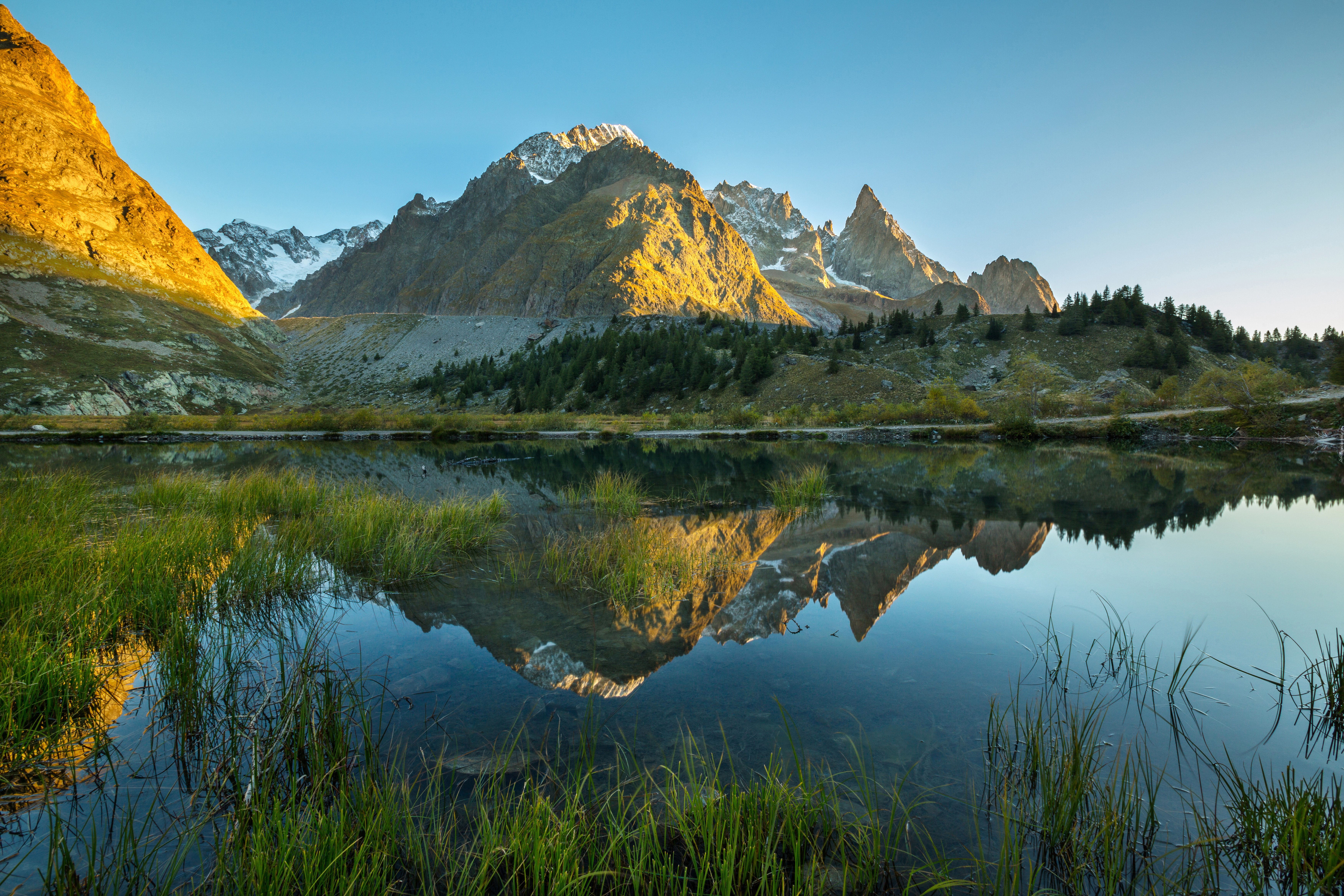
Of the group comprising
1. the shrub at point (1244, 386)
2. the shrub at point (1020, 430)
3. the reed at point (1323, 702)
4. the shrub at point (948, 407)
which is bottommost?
the reed at point (1323, 702)

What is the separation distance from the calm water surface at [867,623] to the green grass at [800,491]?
50 centimetres

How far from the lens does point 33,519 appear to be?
8.91m

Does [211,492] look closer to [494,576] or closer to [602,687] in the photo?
[494,576]

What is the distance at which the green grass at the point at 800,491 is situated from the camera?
1473cm

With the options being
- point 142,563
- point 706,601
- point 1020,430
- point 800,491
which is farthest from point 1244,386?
point 142,563

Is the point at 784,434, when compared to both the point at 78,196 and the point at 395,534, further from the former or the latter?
the point at 78,196

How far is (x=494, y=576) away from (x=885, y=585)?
637cm

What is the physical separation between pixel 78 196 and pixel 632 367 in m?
114

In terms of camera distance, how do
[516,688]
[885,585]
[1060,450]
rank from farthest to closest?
1. [1060,450]
2. [885,585]
3. [516,688]

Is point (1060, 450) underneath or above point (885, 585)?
above

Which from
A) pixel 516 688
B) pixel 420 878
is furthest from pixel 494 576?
pixel 420 878

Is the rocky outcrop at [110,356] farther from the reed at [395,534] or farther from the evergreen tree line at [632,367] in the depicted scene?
the reed at [395,534]

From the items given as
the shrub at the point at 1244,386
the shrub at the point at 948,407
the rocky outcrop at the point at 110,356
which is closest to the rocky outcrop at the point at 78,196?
the rocky outcrop at the point at 110,356

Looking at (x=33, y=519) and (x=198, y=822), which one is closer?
(x=198, y=822)
